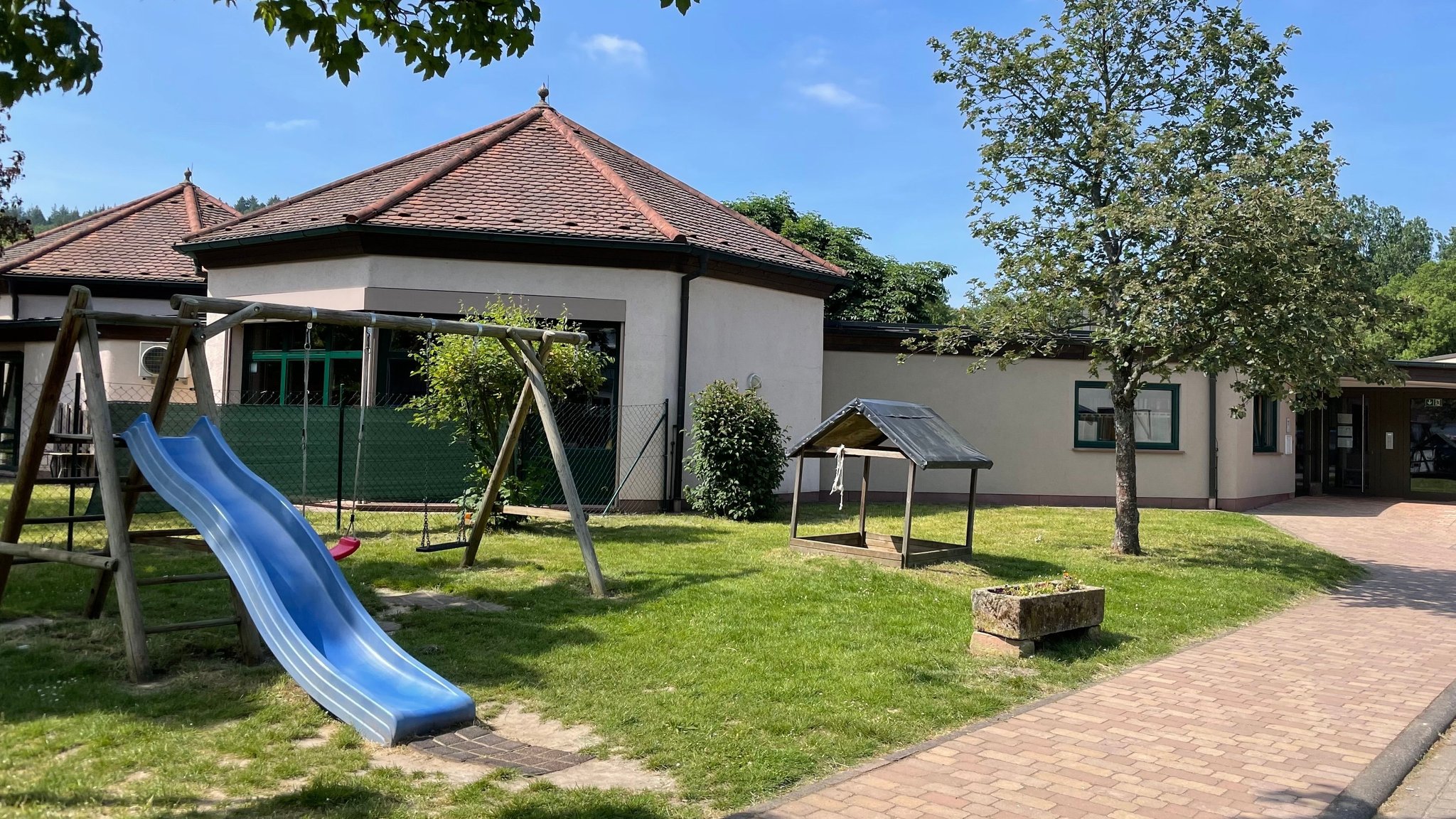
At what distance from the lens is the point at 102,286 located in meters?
22.3

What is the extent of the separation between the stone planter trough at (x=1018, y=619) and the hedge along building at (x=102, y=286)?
49.4 ft

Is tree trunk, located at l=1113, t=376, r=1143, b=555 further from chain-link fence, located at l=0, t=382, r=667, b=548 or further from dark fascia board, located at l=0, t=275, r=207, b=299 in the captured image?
dark fascia board, located at l=0, t=275, r=207, b=299

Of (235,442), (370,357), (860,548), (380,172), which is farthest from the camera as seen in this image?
(380,172)

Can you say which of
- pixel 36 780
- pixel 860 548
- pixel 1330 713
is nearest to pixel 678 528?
pixel 860 548

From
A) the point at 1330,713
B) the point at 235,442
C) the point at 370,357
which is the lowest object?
the point at 1330,713

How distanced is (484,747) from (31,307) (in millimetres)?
22569

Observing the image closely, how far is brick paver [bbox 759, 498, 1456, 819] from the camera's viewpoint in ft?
16.1

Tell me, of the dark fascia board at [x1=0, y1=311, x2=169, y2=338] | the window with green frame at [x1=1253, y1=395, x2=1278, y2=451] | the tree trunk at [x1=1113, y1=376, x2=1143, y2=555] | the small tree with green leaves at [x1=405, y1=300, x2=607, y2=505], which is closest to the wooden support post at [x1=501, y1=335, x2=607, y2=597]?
the small tree with green leaves at [x1=405, y1=300, x2=607, y2=505]

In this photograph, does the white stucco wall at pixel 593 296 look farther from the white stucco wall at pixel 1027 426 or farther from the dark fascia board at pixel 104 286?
the dark fascia board at pixel 104 286

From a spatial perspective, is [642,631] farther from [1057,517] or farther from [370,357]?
[1057,517]

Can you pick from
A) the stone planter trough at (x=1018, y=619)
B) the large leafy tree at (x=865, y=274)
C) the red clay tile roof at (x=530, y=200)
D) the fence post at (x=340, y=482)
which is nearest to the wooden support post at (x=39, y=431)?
the fence post at (x=340, y=482)

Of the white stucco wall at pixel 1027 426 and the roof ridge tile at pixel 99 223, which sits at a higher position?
the roof ridge tile at pixel 99 223

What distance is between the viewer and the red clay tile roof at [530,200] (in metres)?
16.0

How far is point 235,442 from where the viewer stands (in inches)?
594
